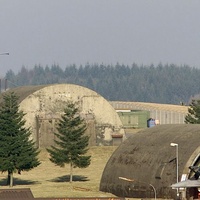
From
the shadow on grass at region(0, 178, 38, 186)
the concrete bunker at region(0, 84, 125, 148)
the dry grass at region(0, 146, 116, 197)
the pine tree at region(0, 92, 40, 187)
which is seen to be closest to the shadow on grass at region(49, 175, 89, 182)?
the dry grass at region(0, 146, 116, 197)

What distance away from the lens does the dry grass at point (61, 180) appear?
79.1 meters

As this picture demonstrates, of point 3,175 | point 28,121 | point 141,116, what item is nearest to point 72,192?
point 3,175

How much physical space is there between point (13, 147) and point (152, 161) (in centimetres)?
1798

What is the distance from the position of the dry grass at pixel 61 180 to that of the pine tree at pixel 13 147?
252cm

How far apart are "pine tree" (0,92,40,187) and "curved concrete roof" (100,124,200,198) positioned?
1000 centimetres

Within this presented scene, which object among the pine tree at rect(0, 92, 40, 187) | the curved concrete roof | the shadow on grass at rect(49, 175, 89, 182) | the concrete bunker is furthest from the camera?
the concrete bunker

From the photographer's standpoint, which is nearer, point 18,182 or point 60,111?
point 18,182

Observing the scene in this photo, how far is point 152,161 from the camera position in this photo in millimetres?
73938

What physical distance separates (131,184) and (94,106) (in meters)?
53.4

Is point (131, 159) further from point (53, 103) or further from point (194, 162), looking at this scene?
point (53, 103)

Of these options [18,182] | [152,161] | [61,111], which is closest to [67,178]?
[18,182]

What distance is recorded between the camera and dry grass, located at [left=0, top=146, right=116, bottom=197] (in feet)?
260

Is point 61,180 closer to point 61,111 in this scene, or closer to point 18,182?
point 18,182

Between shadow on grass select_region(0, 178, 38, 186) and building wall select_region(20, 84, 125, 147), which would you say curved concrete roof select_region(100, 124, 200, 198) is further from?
building wall select_region(20, 84, 125, 147)
